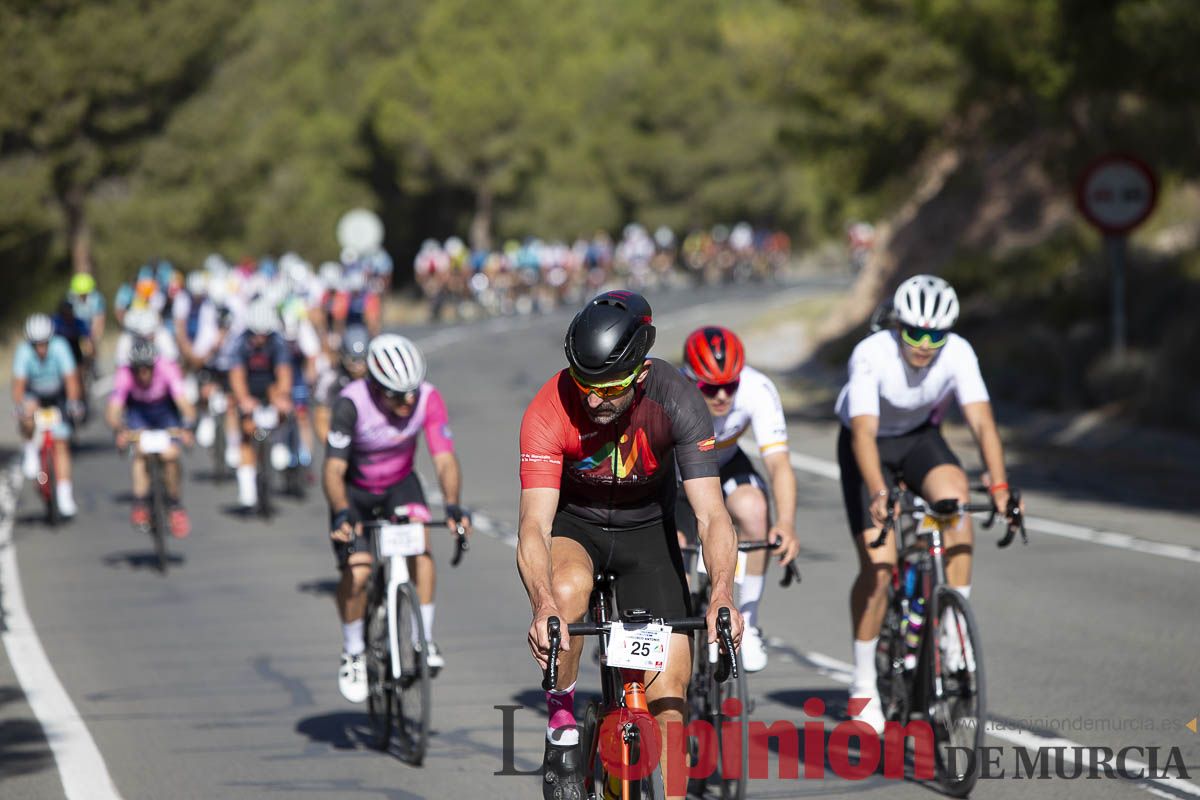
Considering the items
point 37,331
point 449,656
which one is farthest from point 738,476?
point 37,331

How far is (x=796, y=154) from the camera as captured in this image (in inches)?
1095

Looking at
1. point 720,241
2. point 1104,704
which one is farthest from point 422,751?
point 720,241

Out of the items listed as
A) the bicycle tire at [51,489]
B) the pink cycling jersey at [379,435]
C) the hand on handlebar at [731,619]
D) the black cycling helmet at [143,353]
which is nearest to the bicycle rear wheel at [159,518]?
the black cycling helmet at [143,353]

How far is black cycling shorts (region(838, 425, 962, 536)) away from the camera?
8.02 meters

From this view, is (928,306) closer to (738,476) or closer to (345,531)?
(738,476)

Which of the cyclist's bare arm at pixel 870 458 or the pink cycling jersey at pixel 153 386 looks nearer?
the cyclist's bare arm at pixel 870 458

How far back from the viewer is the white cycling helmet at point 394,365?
28.6 ft

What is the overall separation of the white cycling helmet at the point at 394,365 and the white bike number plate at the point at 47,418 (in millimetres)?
8757

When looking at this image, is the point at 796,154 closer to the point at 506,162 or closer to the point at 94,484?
the point at 94,484

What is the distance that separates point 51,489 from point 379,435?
8.21 m

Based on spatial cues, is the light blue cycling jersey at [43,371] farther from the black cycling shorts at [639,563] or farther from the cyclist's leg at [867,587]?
the black cycling shorts at [639,563]

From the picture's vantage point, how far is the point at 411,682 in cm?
821

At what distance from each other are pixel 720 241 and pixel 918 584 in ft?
192

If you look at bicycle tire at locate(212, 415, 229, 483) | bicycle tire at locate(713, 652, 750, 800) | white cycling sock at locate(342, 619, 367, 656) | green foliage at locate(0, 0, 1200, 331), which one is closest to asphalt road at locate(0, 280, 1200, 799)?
bicycle tire at locate(713, 652, 750, 800)
